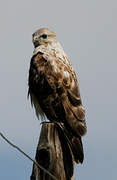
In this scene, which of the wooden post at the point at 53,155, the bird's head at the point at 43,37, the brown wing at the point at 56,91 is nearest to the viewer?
the wooden post at the point at 53,155

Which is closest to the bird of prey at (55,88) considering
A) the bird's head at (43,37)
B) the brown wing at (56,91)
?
the brown wing at (56,91)

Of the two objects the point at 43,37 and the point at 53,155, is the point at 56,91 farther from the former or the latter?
the point at 53,155

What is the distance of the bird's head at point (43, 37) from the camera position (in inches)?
335

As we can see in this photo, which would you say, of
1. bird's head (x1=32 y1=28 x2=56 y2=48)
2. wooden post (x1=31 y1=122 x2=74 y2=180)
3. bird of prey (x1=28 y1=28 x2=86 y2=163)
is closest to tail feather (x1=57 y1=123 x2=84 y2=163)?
bird of prey (x1=28 y1=28 x2=86 y2=163)

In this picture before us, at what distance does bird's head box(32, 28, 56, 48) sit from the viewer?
27.9ft

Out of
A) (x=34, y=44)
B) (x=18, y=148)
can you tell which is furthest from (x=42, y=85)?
(x=18, y=148)

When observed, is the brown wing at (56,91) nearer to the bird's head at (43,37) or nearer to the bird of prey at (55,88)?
the bird of prey at (55,88)

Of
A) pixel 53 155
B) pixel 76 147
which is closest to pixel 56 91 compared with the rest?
pixel 76 147

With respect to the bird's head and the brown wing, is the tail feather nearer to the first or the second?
the brown wing

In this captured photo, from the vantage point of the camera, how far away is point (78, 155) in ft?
18.5

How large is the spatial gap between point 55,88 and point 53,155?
291 centimetres

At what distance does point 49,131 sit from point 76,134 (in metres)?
1.52

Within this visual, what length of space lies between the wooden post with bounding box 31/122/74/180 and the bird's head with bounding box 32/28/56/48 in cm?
395

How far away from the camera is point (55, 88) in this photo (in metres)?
7.30
